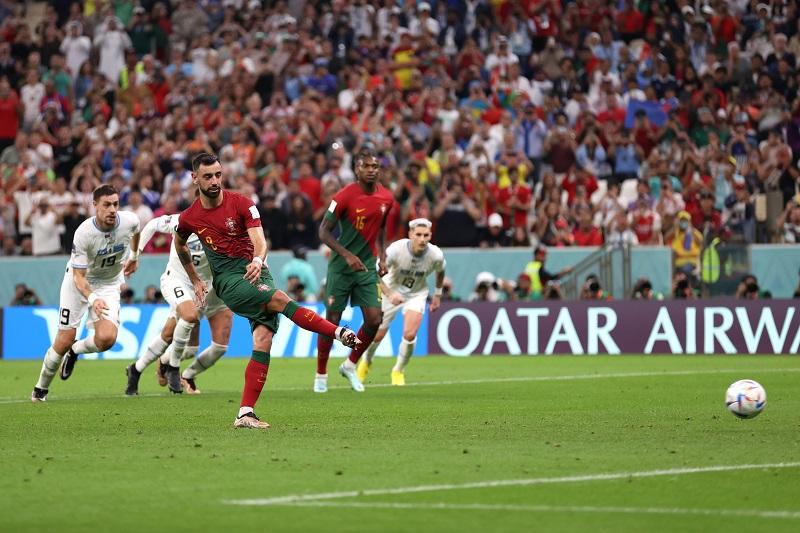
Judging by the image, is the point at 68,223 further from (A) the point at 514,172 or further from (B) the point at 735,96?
(B) the point at 735,96

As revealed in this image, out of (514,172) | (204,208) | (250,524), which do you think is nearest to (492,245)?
(514,172)

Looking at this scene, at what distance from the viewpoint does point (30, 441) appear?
11891 mm

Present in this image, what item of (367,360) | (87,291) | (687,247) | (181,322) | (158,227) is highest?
(158,227)

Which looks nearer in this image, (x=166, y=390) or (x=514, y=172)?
(x=166, y=390)

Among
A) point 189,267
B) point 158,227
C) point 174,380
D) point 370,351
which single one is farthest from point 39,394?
point 370,351

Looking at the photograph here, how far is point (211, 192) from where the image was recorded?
41.6 feet

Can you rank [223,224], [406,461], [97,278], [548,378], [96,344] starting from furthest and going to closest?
[548,378] < [97,278] < [96,344] < [223,224] < [406,461]

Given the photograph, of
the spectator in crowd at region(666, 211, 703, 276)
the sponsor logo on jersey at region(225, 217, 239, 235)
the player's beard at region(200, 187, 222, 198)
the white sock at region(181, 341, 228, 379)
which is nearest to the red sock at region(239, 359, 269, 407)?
the sponsor logo on jersey at region(225, 217, 239, 235)

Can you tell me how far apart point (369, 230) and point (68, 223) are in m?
12.2

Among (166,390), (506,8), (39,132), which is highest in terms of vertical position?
(506,8)

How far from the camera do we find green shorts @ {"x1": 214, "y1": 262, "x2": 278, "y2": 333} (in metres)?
12.5

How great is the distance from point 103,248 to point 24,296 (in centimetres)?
1265

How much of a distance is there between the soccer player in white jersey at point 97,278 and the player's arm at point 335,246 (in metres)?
2.09

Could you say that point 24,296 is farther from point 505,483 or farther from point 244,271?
point 505,483
